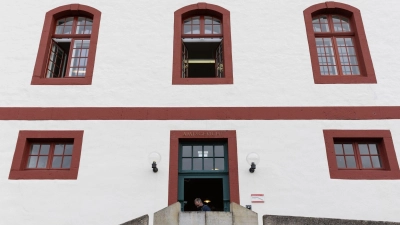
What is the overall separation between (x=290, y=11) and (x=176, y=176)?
18.4 ft

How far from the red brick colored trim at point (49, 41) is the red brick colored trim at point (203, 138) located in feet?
9.16

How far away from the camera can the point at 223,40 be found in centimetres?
1027

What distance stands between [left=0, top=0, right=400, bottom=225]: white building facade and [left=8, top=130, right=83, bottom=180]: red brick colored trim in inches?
1.1

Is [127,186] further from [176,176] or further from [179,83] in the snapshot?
[179,83]

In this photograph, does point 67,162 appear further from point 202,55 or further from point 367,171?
point 367,171

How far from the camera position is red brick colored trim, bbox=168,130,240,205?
8445 mm

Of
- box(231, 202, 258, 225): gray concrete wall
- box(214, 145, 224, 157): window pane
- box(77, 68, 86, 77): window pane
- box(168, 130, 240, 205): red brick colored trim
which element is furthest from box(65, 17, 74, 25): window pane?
box(231, 202, 258, 225): gray concrete wall

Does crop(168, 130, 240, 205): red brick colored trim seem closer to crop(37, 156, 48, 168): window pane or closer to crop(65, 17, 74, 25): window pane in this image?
crop(37, 156, 48, 168): window pane

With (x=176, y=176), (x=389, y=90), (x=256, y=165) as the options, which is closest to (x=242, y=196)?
(x=256, y=165)

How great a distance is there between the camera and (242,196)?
332 inches

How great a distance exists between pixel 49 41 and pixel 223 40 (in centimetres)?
478

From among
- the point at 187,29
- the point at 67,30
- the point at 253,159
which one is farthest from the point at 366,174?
the point at 67,30

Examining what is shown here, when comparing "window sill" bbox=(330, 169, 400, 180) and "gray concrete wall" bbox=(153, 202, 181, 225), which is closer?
"gray concrete wall" bbox=(153, 202, 181, 225)

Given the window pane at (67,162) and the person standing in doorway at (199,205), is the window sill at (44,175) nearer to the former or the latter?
the window pane at (67,162)
